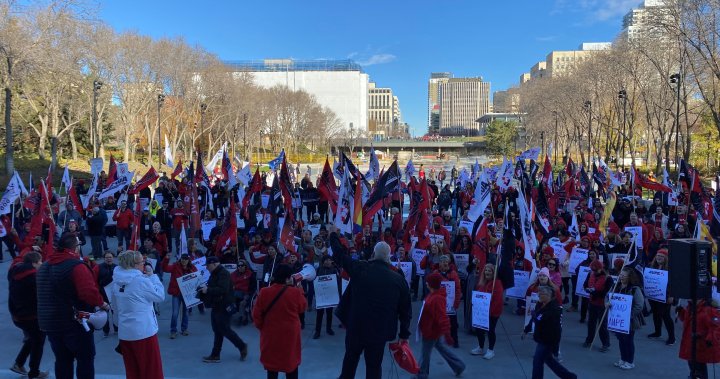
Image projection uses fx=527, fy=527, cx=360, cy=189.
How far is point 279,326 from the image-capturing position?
16.3 ft

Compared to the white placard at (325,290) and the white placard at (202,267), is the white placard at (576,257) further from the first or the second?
the white placard at (202,267)

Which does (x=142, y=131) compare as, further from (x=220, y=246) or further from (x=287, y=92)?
(x=220, y=246)

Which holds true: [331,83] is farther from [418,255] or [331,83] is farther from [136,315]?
[136,315]

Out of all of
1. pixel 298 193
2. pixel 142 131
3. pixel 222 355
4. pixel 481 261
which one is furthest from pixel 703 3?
pixel 142 131

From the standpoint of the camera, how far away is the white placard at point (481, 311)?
7094 millimetres

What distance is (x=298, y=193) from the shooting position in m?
17.9

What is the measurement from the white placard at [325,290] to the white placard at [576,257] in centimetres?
429

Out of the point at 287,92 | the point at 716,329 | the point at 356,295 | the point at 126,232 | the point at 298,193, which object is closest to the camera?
the point at 356,295

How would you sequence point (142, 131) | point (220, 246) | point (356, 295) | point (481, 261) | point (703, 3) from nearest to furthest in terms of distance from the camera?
point (356, 295), point (481, 261), point (220, 246), point (703, 3), point (142, 131)

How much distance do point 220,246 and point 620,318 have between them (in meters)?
6.59

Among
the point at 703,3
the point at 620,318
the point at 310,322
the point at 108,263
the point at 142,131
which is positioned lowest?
the point at 310,322

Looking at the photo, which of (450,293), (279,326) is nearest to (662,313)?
(450,293)

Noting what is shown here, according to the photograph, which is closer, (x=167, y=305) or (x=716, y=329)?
(x=716, y=329)

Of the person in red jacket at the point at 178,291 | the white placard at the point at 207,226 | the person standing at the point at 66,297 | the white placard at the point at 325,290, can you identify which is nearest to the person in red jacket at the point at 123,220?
the white placard at the point at 207,226
